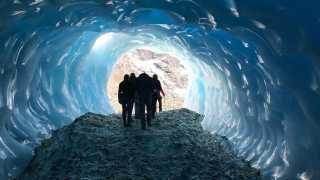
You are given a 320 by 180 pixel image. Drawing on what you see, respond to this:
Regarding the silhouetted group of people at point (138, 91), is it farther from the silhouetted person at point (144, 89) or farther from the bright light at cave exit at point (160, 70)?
the bright light at cave exit at point (160, 70)

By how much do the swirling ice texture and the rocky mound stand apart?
102 cm

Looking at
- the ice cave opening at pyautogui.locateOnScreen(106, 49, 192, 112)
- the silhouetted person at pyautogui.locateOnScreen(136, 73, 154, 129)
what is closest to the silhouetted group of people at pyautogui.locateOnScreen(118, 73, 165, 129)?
the silhouetted person at pyautogui.locateOnScreen(136, 73, 154, 129)

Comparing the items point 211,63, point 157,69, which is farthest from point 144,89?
point 157,69

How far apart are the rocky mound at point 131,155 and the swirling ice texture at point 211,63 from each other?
3.33 feet

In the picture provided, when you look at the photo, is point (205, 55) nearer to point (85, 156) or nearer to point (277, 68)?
point (277, 68)

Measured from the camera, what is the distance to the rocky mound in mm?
10227

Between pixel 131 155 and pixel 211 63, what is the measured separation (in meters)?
8.23

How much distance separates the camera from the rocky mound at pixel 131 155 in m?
10.2

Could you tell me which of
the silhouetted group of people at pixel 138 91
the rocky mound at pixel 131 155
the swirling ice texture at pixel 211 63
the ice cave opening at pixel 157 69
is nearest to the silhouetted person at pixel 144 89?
the silhouetted group of people at pixel 138 91

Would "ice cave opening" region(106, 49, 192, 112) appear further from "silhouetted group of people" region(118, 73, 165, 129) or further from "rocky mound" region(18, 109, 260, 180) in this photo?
"silhouetted group of people" region(118, 73, 165, 129)

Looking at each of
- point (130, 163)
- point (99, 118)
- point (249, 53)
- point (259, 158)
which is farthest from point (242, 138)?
point (130, 163)

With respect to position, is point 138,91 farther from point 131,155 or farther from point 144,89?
point 131,155

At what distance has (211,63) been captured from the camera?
60.6 ft

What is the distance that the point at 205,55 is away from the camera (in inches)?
714
